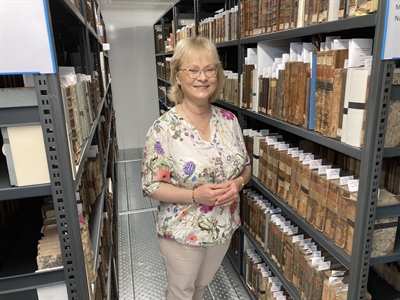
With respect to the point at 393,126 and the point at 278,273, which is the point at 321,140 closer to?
the point at 393,126

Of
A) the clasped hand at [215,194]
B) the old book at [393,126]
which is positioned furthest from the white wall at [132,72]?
the old book at [393,126]

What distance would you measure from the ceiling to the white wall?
80mm

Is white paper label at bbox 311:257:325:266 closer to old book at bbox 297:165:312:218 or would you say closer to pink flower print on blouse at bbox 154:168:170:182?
old book at bbox 297:165:312:218

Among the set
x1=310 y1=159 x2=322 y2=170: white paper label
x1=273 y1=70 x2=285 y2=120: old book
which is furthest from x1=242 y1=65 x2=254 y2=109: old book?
x1=310 y1=159 x2=322 y2=170: white paper label

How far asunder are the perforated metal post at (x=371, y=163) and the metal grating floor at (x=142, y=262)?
4.08 ft

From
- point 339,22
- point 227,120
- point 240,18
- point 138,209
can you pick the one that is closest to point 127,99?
point 138,209

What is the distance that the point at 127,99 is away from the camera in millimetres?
5961

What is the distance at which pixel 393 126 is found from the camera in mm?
1065

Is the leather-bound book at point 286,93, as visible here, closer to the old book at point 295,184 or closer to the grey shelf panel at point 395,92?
the old book at point 295,184

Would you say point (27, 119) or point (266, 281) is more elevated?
point (27, 119)

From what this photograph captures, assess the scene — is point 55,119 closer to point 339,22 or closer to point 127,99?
point 339,22

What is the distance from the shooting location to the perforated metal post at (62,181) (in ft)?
2.60

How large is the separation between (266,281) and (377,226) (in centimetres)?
101

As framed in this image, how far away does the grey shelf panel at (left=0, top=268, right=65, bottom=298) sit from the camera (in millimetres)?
893
